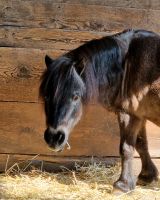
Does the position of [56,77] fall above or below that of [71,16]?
below

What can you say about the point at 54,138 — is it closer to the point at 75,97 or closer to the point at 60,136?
the point at 60,136

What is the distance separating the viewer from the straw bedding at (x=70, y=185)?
3643 mm

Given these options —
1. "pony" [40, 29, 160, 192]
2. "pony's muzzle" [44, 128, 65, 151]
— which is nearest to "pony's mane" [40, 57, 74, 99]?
"pony" [40, 29, 160, 192]

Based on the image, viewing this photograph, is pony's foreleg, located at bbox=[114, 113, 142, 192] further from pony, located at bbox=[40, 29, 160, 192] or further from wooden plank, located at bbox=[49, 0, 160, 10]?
wooden plank, located at bbox=[49, 0, 160, 10]

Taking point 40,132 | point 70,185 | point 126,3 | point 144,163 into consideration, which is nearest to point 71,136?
point 40,132

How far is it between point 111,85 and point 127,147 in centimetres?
51

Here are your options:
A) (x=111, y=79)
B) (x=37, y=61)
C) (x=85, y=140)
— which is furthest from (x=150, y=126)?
(x=37, y=61)

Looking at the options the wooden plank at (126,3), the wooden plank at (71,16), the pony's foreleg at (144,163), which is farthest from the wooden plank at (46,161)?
the wooden plank at (126,3)

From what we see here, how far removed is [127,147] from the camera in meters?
3.70

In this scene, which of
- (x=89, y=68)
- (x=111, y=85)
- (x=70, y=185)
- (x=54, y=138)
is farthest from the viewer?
(x=70, y=185)

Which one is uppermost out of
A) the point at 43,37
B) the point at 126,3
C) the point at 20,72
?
the point at 126,3

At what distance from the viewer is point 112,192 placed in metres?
3.71

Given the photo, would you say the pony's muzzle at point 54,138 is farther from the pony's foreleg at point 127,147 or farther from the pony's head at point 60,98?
the pony's foreleg at point 127,147

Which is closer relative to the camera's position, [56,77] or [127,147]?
[56,77]
